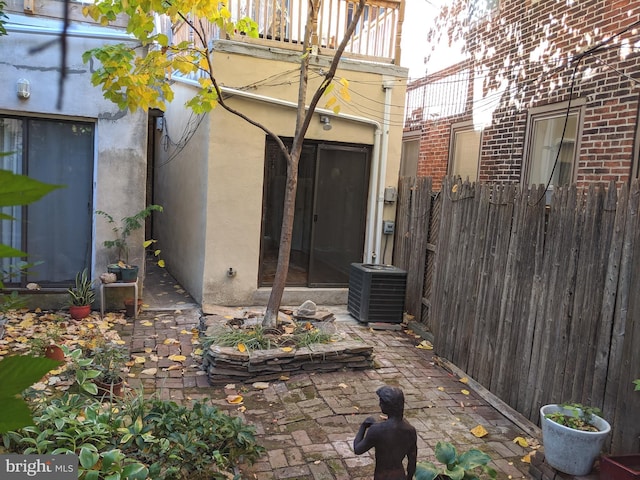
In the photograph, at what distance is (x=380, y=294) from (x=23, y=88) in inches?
214

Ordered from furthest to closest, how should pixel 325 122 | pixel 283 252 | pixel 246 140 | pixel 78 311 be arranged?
pixel 325 122 < pixel 246 140 < pixel 78 311 < pixel 283 252

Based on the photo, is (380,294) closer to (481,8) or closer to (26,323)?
(26,323)

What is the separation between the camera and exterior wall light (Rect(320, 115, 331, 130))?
7.69 meters

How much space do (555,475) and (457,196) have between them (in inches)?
123

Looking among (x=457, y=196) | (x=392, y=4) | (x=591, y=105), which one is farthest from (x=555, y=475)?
(x=392, y=4)

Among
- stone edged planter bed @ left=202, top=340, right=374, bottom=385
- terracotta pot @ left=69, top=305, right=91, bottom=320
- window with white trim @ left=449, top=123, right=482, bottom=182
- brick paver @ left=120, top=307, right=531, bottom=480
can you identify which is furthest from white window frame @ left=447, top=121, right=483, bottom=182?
terracotta pot @ left=69, top=305, right=91, bottom=320

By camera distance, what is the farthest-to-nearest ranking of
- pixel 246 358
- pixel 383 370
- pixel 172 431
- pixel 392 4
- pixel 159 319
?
pixel 392 4, pixel 159 319, pixel 383 370, pixel 246 358, pixel 172 431

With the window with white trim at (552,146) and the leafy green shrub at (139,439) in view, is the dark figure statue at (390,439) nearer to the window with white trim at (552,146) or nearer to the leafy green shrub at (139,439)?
the leafy green shrub at (139,439)

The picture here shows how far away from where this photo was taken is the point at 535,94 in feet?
22.6

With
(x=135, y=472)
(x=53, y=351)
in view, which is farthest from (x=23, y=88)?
(x=135, y=472)

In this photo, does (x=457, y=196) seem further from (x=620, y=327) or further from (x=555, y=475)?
(x=555, y=475)

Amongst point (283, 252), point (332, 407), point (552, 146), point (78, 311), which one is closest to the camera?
point (332, 407)

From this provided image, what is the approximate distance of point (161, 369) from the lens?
5227 millimetres

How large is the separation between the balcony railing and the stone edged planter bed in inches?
172
